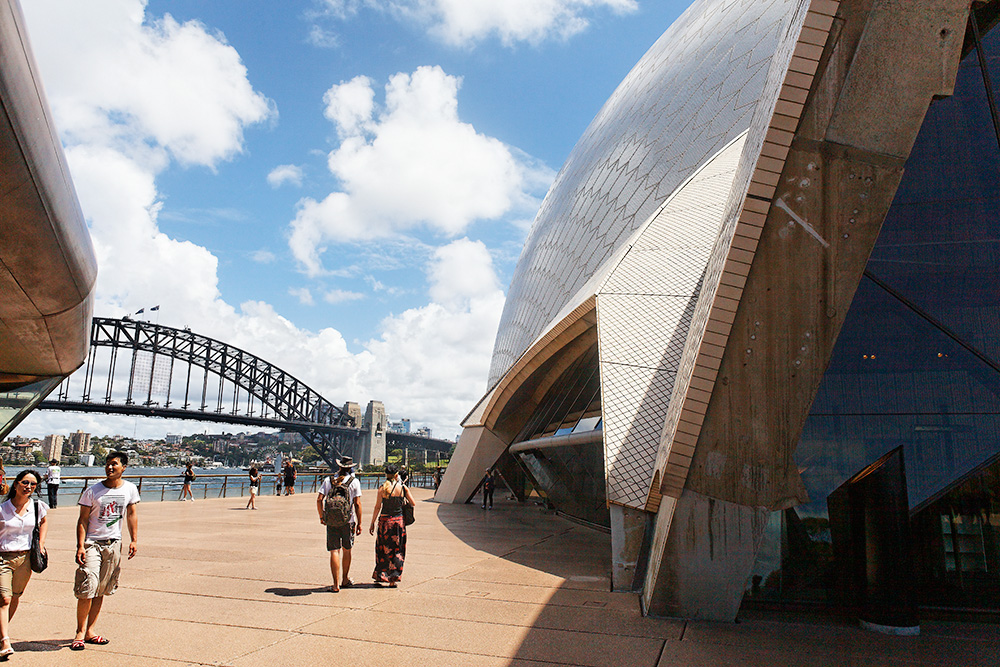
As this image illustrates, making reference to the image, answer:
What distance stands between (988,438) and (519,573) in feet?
18.4

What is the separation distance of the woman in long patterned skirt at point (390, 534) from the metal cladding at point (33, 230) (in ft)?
14.3

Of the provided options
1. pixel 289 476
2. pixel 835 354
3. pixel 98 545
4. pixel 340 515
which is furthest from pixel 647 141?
pixel 289 476

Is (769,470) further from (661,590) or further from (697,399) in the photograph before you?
(661,590)

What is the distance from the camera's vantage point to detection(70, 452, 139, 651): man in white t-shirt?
4.84 meters

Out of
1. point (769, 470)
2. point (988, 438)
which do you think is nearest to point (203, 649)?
point (769, 470)

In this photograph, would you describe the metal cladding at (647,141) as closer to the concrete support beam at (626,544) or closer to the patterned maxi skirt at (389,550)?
the concrete support beam at (626,544)

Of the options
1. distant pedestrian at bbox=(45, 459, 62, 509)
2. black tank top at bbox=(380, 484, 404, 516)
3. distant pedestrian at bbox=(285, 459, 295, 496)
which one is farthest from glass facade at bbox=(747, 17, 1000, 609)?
distant pedestrian at bbox=(285, 459, 295, 496)

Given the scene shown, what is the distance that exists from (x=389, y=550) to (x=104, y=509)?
3.15 meters

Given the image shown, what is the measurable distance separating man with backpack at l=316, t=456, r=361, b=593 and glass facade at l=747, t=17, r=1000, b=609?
4.48m

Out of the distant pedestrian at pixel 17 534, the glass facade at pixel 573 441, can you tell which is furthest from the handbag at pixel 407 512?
the glass facade at pixel 573 441

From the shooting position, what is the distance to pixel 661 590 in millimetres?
6051

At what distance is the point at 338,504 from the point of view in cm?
714

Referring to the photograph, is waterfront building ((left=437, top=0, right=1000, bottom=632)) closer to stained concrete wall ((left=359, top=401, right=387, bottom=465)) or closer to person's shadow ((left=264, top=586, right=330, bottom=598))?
person's shadow ((left=264, top=586, right=330, bottom=598))

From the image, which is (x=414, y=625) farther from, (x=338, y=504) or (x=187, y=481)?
(x=187, y=481)
